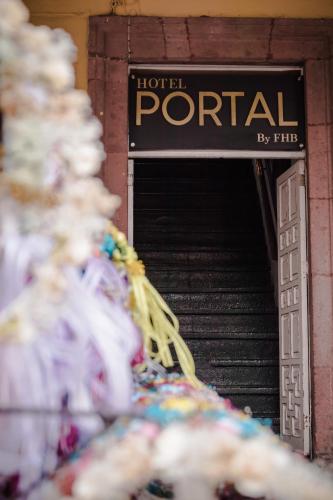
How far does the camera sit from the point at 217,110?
23.6 feet

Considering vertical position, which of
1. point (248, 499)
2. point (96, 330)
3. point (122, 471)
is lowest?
point (248, 499)

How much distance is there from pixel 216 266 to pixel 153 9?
3.30m

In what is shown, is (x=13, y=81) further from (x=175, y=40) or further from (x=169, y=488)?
(x=175, y=40)

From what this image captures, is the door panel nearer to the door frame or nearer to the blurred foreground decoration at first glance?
the door frame

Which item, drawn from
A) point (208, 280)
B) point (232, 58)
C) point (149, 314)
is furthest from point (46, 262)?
point (208, 280)

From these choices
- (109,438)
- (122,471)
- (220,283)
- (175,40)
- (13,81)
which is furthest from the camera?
(220,283)

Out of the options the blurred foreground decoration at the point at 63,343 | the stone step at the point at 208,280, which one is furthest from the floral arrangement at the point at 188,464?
the stone step at the point at 208,280

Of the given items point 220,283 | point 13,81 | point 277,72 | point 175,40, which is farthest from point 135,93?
point 13,81

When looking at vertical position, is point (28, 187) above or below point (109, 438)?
above

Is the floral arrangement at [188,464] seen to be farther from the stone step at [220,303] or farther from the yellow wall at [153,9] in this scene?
the stone step at [220,303]

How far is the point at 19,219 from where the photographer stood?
2.04 meters

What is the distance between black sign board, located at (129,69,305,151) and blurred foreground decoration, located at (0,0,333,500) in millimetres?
4976

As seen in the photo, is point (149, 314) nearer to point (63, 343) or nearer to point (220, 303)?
point (63, 343)

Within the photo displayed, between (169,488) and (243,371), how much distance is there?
20.1 feet
